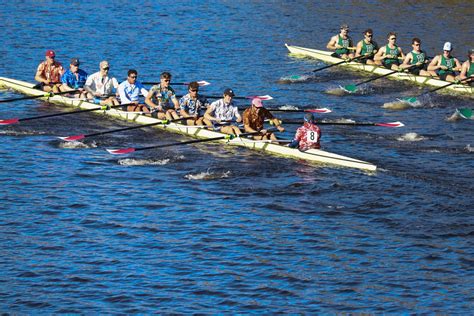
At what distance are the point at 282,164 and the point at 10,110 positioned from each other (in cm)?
1322

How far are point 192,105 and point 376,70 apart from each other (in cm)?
1462

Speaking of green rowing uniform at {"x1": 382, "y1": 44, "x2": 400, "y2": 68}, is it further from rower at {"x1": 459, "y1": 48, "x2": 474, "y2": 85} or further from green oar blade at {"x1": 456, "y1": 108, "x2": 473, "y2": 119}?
green oar blade at {"x1": 456, "y1": 108, "x2": 473, "y2": 119}

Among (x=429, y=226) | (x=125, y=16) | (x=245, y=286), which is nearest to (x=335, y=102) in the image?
(x=429, y=226)

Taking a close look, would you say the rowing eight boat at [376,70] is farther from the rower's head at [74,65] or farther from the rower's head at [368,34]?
the rower's head at [74,65]

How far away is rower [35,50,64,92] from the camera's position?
4166cm

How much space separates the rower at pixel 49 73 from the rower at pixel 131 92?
440cm

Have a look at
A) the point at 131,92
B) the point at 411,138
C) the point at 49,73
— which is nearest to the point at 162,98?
the point at 131,92

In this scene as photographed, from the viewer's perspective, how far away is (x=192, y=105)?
3653 centimetres

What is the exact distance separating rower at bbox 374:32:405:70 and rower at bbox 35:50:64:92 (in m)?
15.1

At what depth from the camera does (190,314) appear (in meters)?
22.6

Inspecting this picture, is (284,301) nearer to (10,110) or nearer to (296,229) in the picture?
(296,229)

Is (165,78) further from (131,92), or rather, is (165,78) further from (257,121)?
(257,121)

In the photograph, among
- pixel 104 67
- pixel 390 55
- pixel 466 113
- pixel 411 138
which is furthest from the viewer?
pixel 390 55

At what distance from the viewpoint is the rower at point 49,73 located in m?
41.7
